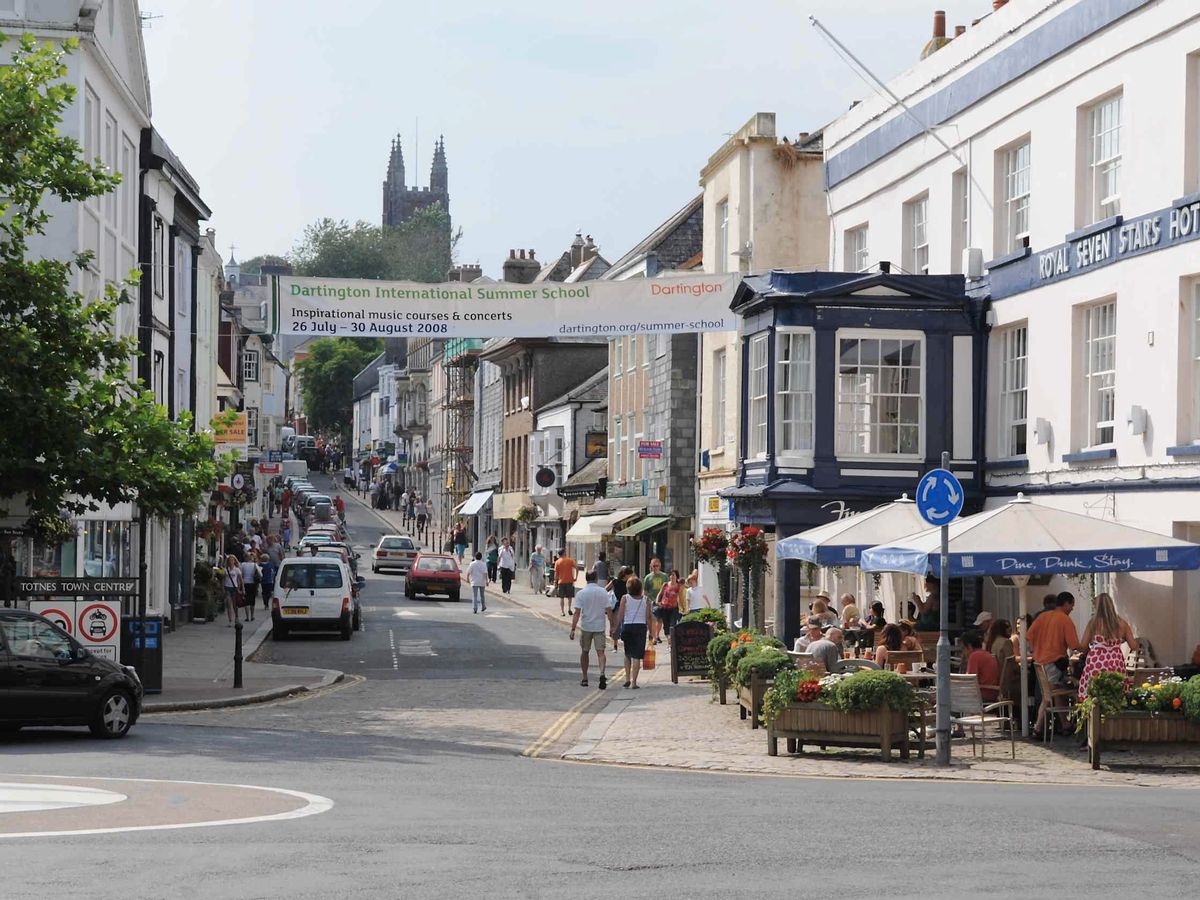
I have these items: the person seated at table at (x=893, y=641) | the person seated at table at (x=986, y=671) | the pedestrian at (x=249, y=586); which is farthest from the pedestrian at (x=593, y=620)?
the pedestrian at (x=249, y=586)

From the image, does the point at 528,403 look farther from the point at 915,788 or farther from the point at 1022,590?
Answer: the point at 915,788

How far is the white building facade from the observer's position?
21594mm

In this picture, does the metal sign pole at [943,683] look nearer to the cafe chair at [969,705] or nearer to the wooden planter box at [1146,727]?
the cafe chair at [969,705]

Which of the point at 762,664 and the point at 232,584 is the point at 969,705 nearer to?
the point at 762,664

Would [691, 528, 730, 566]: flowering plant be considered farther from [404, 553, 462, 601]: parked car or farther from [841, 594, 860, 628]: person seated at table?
[404, 553, 462, 601]: parked car

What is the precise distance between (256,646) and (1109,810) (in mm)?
25277

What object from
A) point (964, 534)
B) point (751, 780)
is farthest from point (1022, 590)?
point (751, 780)

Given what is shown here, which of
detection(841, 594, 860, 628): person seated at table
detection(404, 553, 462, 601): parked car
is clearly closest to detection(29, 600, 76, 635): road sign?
detection(841, 594, 860, 628): person seated at table

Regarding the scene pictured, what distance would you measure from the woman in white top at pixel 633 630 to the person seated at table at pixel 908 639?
4.52m

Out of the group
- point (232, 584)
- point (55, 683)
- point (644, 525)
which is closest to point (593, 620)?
point (55, 683)

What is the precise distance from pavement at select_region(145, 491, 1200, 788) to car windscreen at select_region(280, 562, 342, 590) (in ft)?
24.4

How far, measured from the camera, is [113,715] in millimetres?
19359

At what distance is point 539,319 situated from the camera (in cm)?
3052

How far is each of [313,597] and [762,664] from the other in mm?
18437
